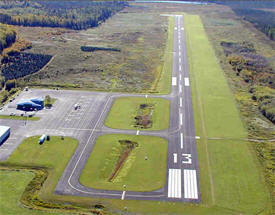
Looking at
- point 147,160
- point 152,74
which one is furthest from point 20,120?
point 152,74

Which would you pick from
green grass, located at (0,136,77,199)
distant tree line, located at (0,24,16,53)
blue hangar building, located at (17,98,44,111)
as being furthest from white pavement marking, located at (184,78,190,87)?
distant tree line, located at (0,24,16,53)

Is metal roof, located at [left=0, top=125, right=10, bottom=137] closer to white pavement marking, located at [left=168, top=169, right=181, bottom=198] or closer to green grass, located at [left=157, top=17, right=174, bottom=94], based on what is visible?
white pavement marking, located at [left=168, top=169, right=181, bottom=198]

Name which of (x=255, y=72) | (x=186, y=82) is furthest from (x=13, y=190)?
(x=255, y=72)

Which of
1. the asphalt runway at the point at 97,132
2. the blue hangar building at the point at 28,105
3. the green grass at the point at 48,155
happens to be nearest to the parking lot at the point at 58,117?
the asphalt runway at the point at 97,132

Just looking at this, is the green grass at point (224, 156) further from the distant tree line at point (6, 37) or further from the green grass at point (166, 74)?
the distant tree line at point (6, 37)

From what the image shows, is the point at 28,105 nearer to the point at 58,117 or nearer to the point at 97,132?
the point at 58,117

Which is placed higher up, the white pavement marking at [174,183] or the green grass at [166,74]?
the green grass at [166,74]
